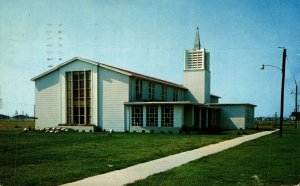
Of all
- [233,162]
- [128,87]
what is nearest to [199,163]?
[233,162]

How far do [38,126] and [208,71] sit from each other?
22394 mm

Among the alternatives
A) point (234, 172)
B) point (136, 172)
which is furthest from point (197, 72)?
point (136, 172)

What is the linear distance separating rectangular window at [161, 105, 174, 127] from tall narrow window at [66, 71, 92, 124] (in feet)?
26.1

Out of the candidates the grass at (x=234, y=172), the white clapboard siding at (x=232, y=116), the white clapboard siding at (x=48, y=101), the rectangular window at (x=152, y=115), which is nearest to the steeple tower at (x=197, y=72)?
the white clapboard siding at (x=232, y=116)

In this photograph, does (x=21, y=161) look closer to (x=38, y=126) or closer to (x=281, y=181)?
(x=281, y=181)

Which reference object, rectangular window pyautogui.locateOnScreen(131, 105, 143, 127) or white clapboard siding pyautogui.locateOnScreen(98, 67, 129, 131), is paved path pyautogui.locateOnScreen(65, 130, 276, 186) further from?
white clapboard siding pyautogui.locateOnScreen(98, 67, 129, 131)

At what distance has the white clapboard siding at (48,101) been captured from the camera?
3809 centimetres

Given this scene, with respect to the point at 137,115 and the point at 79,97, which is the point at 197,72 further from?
the point at 79,97

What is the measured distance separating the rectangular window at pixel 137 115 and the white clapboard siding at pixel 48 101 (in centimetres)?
892

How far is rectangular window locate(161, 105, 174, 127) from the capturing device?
33.0m

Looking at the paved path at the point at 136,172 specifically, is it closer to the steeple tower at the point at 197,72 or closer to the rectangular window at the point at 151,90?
the rectangular window at the point at 151,90

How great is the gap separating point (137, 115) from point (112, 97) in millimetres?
3146

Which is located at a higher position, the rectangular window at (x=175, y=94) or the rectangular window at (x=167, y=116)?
the rectangular window at (x=175, y=94)

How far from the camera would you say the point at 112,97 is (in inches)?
1379
